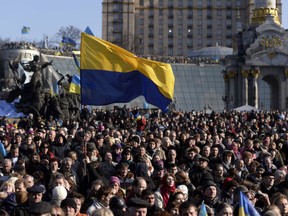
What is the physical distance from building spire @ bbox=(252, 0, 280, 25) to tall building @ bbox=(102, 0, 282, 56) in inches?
2375

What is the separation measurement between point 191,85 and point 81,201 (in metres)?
84.5

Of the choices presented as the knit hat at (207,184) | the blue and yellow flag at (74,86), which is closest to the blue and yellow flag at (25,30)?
the blue and yellow flag at (74,86)

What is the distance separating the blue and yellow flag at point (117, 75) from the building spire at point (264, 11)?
47.1 metres

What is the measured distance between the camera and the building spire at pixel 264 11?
69.8 meters

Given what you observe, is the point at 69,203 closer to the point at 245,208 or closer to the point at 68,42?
the point at 245,208

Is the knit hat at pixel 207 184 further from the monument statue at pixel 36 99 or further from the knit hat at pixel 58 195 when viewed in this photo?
the monument statue at pixel 36 99

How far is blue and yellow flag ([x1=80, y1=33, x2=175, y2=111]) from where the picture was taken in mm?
23562

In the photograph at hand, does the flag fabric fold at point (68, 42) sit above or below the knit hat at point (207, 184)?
above

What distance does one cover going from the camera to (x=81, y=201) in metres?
10.7

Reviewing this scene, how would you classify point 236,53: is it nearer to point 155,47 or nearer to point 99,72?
point 99,72

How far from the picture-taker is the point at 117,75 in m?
24.2

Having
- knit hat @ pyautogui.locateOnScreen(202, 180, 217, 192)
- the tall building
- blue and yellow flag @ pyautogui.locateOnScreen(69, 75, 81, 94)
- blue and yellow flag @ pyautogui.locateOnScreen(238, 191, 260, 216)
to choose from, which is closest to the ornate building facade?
blue and yellow flag @ pyautogui.locateOnScreen(69, 75, 81, 94)

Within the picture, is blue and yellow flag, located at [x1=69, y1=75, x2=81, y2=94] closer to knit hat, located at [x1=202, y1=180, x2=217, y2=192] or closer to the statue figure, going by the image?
the statue figure

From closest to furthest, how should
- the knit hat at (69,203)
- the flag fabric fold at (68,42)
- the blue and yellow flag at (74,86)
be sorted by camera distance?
the knit hat at (69,203) → the blue and yellow flag at (74,86) → the flag fabric fold at (68,42)
